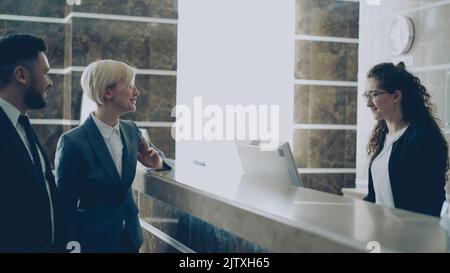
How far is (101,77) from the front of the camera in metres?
2.63

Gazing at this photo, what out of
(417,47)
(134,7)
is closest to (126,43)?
(134,7)

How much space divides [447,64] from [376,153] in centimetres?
170

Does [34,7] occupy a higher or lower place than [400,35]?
higher

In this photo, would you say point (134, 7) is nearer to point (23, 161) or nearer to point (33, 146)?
point (33, 146)

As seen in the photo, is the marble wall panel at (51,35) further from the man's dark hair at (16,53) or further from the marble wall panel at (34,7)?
the man's dark hair at (16,53)

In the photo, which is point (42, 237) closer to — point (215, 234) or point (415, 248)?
point (215, 234)

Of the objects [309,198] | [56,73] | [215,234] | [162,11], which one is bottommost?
[215,234]

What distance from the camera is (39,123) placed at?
17.8 ft

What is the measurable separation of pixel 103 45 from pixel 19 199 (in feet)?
11.5

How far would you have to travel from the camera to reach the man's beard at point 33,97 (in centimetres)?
227

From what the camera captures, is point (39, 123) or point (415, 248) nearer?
point (415, 248)

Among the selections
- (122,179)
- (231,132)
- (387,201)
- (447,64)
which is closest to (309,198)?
(387,201)
